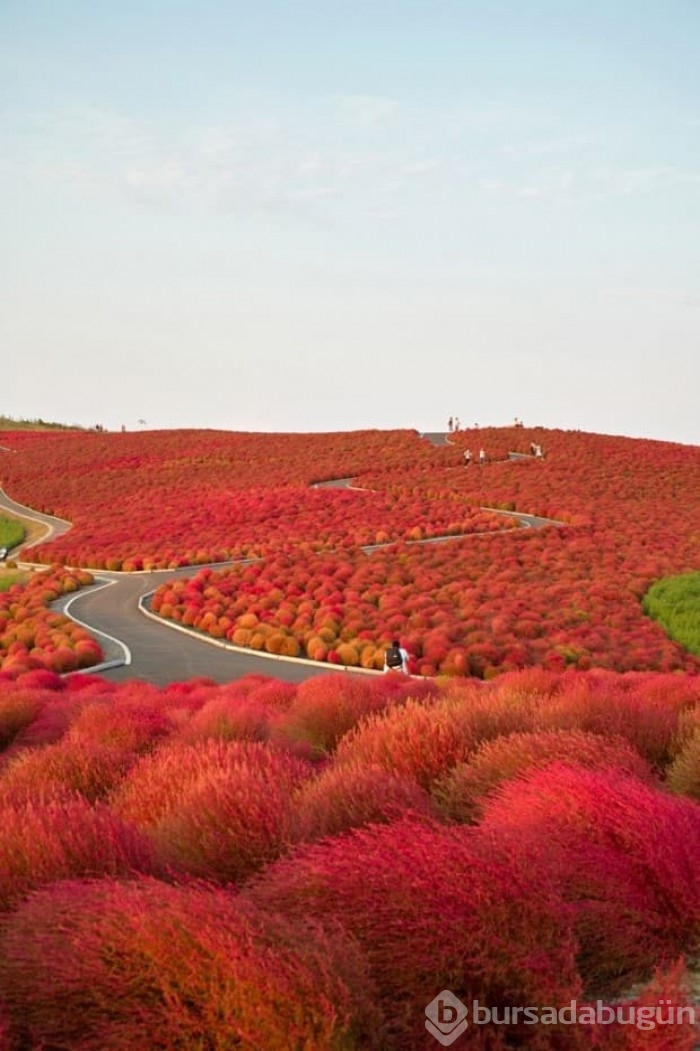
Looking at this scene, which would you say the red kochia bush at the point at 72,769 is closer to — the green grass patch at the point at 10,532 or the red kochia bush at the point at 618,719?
the red kochia bush at the point at 618,719

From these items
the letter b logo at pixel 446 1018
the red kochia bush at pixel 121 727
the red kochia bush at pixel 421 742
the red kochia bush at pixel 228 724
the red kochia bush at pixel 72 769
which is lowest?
the red kochia bush at pixel 121 727

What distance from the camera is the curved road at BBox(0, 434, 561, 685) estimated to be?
22.7 metres

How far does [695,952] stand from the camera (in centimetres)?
540

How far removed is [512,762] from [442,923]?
2784 millimetres

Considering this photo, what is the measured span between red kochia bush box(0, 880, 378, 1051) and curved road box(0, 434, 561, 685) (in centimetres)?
1539

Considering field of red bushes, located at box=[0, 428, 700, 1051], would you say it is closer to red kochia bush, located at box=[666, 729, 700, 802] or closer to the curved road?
red kochia bush, located at box=[666, 729, 700, 802]

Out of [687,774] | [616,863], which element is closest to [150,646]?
→ [687,774]

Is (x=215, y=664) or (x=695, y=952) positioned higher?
(x=695, y=952)

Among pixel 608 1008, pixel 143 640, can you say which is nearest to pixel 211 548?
pixel 143 640

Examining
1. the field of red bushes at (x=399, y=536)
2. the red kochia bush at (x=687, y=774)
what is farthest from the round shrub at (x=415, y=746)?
the field of red bushes at (x=399, y=536)

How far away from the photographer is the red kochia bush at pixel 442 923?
172 inches

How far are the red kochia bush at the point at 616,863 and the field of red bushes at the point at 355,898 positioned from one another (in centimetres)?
1

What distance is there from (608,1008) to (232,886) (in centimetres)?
193

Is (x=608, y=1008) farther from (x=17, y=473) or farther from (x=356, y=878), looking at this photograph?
(x=17, y=473)
